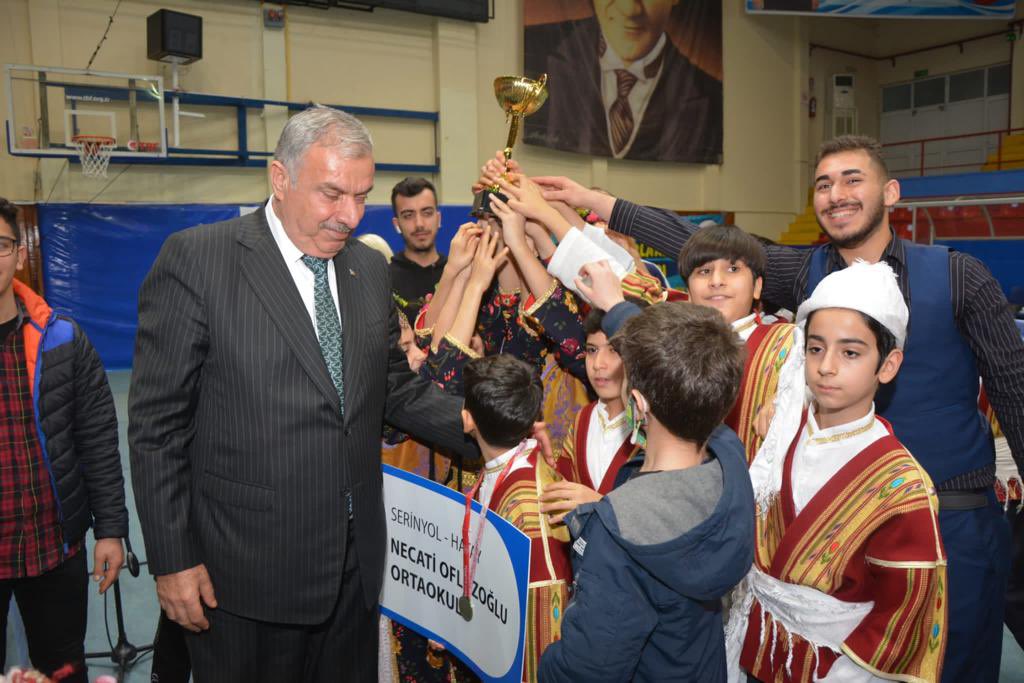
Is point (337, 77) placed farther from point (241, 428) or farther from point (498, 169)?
point (241, 428)

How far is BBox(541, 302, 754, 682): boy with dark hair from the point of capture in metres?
1.40

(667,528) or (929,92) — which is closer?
(667,528)

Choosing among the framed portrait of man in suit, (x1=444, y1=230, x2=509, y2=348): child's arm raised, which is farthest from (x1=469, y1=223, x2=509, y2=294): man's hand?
the framed portrait of man in suit

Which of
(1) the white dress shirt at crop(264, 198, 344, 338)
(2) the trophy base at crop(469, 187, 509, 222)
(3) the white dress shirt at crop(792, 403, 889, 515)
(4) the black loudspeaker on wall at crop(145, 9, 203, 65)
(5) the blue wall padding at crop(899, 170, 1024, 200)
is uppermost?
(4) the black loudspeaker on wall at crop(145, 9, 203, 65)

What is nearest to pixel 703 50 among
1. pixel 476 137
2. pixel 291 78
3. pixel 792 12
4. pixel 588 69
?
pixel 792 12

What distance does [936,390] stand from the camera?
6.69 ft

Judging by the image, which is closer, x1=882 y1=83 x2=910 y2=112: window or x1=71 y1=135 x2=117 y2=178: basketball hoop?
x1=71 y1=135 x2=117 y2=178: basketball hoop

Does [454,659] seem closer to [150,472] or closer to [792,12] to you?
[150,472]

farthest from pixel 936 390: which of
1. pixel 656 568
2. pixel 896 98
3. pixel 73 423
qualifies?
pixel 896 98

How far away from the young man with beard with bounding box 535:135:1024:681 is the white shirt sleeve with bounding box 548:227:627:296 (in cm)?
65

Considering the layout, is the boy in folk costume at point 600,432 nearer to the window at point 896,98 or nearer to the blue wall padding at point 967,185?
the blue wall padding at point 967,185

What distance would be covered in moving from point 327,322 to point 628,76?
12083 millimetres

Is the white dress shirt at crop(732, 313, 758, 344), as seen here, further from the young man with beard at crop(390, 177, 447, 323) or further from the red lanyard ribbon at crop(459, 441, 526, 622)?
the young man with beard at crop(390, 177, 447, 323)

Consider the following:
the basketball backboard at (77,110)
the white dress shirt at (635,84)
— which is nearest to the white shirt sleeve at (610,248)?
the basketball backboard at (77,110)
